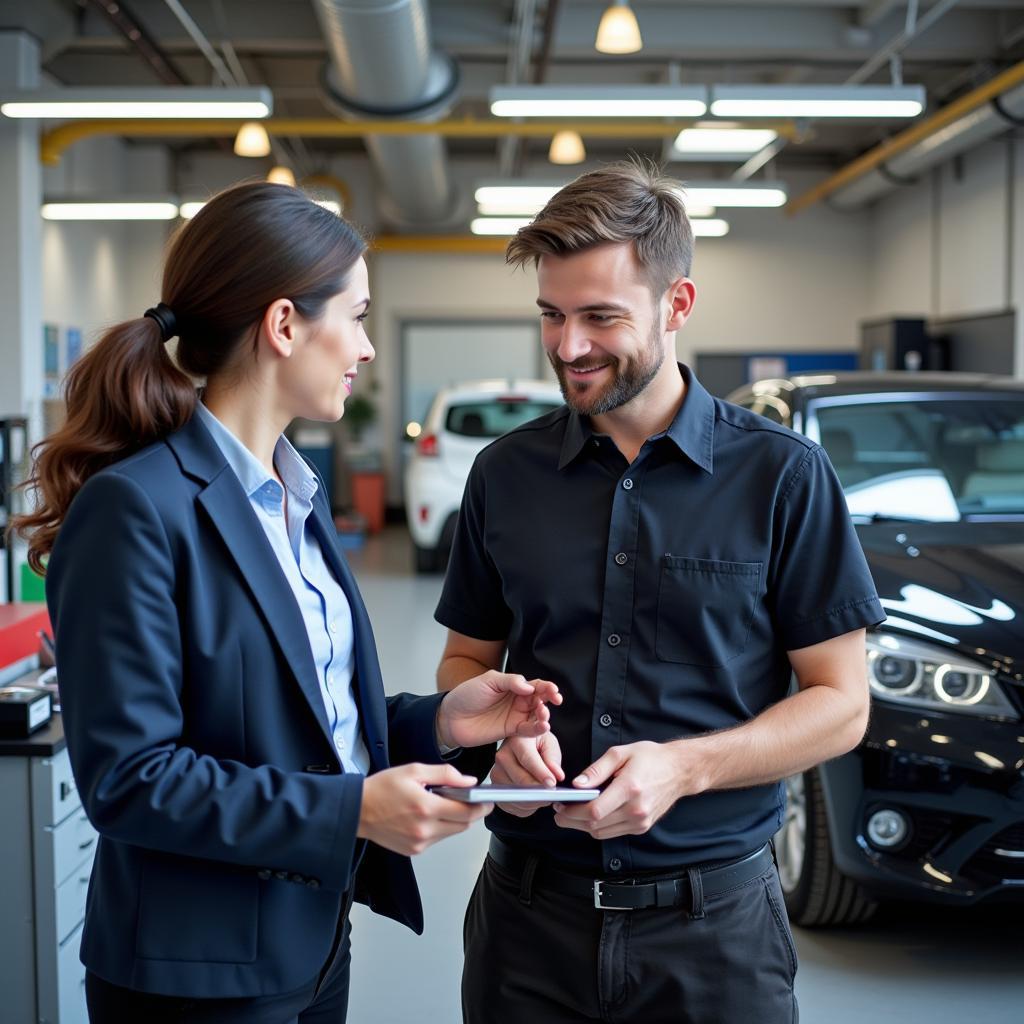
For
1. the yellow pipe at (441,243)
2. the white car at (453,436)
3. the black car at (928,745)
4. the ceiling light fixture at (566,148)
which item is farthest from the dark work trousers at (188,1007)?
the yellow pipe at (441,243)

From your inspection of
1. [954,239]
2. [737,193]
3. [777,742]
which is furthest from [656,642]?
[954,239]

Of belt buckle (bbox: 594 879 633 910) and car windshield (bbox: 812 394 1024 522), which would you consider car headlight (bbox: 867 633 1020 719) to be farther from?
belt buckle (bbox: 594 879 633 910)

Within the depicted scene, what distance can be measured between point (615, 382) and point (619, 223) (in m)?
0.21

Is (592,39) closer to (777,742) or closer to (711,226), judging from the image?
(711,226)

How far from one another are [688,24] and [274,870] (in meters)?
9.75

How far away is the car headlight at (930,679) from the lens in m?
2.91

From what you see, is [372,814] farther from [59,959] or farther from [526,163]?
[526,163]

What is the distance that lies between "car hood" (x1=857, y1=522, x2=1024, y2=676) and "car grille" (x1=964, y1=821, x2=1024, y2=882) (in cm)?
38

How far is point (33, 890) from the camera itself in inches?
103

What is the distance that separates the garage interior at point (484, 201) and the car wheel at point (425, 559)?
0.18m

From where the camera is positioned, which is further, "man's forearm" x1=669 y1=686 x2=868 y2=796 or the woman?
"man's forearm" x1=669 y1=686 x2=868 y2=796

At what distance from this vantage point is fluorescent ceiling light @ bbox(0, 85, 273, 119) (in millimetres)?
7301

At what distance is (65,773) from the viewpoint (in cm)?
269

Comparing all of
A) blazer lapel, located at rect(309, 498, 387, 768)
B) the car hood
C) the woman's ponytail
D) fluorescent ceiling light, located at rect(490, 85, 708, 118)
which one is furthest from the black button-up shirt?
fluorescent ceiling light, located at rect(490, 85, 708, 118)
